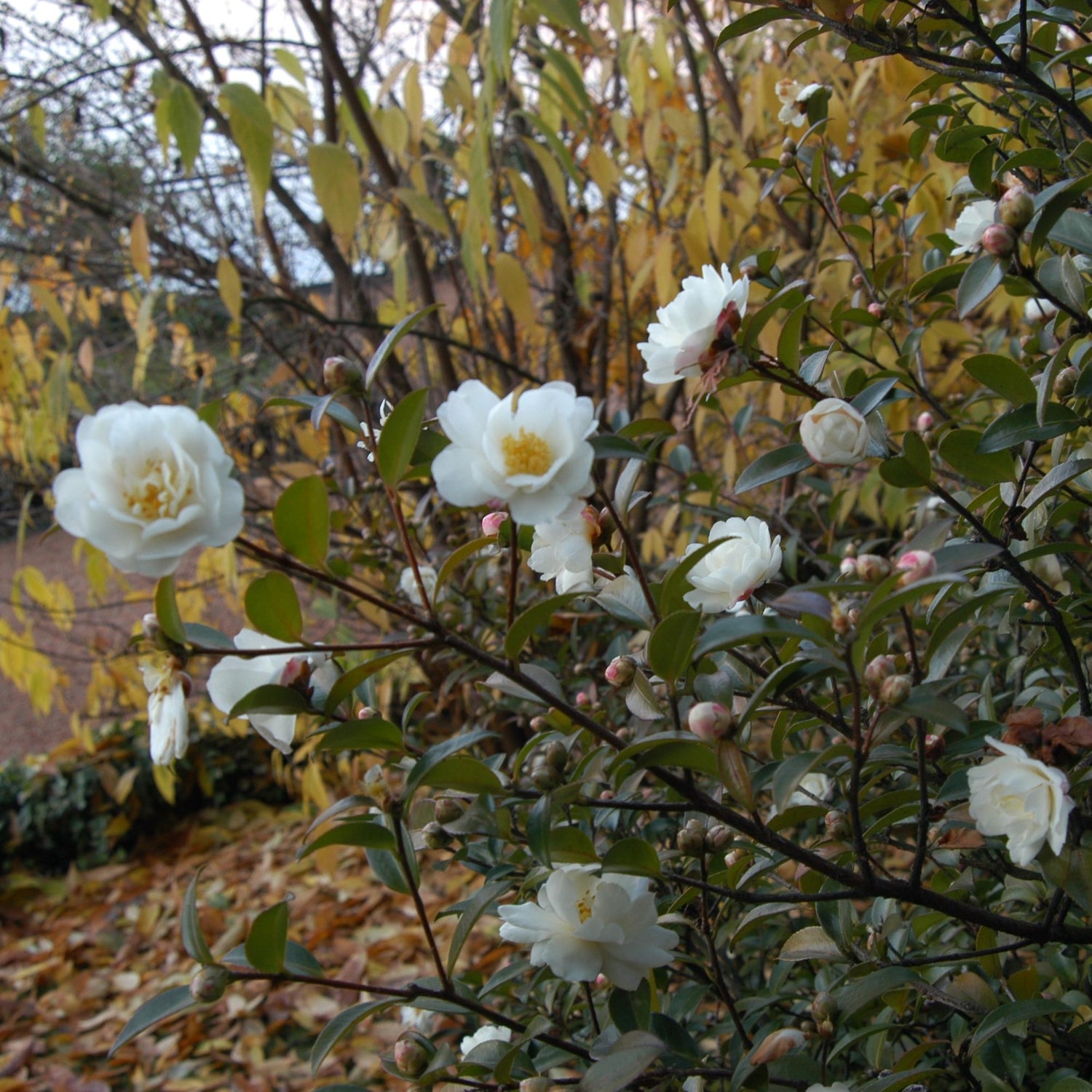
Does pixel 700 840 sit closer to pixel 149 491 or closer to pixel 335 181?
pixel 149 491

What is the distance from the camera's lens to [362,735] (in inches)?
17.6

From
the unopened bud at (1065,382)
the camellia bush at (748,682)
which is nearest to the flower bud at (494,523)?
the camellia bush at (748,682)

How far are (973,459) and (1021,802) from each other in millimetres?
193

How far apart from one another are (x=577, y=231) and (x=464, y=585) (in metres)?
1.35

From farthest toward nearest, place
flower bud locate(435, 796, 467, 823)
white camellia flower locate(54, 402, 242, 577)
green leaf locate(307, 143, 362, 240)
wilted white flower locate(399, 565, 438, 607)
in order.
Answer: green leaf locate(307, 143, 362, 240)
wilted white flower locate(399, 565, 438, 607)
flower bud locate(435, 796, 467, 823)
white camellia flower locate(54, 402, 242, 577)

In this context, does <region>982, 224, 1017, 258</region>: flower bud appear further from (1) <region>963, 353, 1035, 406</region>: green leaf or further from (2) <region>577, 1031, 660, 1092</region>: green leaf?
(2) <region>577, 1031, 660, 1092</region>: green leaf

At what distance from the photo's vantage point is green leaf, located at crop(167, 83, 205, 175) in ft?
3.86

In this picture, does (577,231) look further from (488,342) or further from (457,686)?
(457,686)

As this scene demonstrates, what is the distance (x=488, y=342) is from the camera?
2.13 m

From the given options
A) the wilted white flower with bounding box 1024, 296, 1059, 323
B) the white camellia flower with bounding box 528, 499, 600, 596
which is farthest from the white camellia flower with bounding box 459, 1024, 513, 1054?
the wilted white flower with bounding box 1024, 296, 1059, 323

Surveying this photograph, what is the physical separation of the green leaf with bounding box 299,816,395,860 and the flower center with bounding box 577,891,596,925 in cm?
11

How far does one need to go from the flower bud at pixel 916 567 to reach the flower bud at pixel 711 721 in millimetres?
98

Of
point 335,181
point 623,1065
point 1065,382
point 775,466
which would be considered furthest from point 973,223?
point 335,181

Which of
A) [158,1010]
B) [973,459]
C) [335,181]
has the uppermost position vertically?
[335,181]
